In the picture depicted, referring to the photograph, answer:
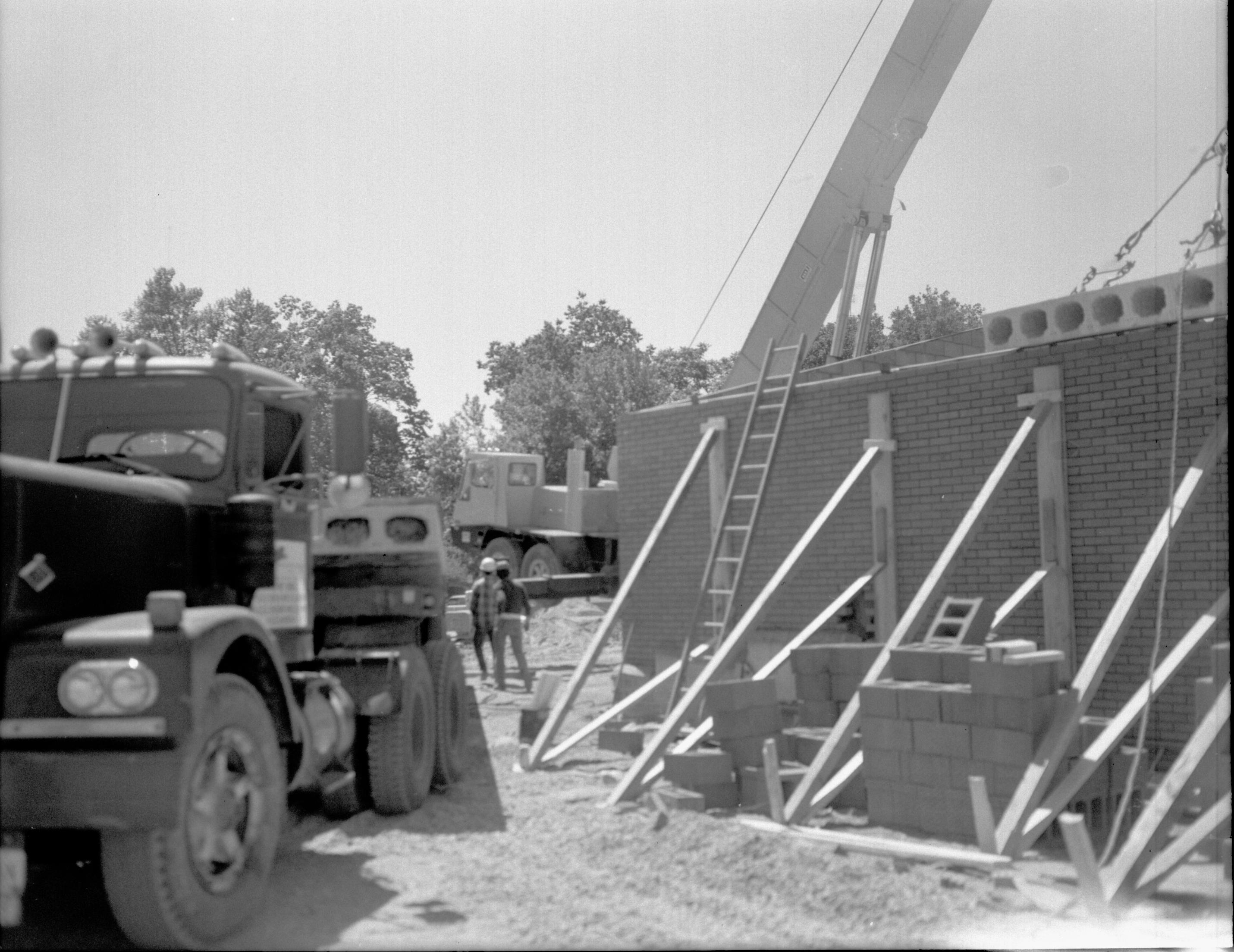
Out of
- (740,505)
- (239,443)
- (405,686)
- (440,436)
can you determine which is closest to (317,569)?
(405,686)

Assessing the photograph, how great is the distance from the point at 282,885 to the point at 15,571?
2.10m

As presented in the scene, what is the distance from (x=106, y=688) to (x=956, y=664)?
15.9 feet

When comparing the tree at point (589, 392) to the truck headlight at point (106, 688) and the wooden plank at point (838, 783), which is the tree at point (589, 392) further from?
the truck headlight at point (106, 688)

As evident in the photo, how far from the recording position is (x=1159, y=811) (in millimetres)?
5082

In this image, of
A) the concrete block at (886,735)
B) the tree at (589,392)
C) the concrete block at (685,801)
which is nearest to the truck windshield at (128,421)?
the concrete block at (685,801)

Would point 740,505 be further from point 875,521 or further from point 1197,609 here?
point 1197,609

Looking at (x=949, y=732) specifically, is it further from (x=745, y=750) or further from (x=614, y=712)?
(x=614, y=712)

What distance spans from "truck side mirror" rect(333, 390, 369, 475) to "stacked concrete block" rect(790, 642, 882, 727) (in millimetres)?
4301

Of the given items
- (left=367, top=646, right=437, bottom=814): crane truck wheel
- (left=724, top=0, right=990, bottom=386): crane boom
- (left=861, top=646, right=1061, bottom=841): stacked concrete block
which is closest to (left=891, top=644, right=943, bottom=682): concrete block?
(left=861, top=646, right=1061, bottom=841): stacked concrete block

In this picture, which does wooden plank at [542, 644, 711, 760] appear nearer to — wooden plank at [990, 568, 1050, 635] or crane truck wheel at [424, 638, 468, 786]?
crane truck wheel at [424, 638, 468, 786]

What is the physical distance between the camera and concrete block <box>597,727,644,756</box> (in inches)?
360

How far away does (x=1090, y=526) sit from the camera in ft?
27.1

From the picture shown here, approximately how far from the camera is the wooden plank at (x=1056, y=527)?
8.27 metres

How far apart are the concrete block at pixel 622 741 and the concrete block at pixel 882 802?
2458mm
